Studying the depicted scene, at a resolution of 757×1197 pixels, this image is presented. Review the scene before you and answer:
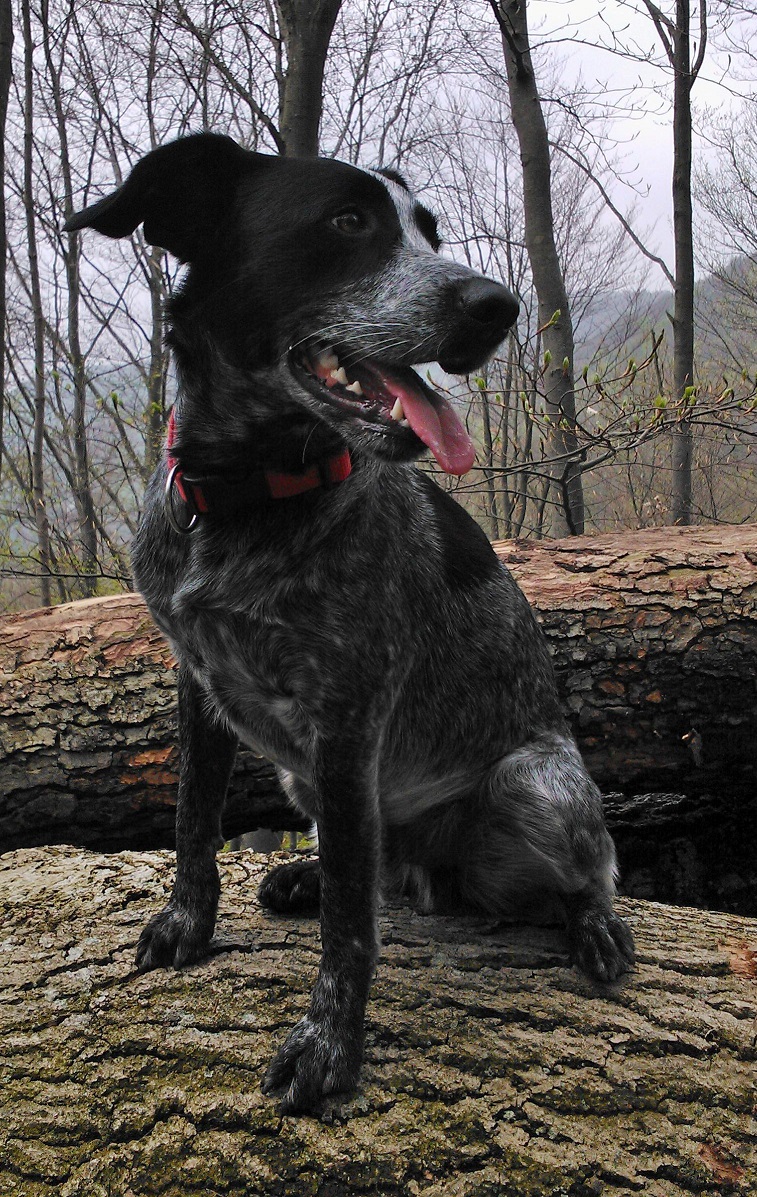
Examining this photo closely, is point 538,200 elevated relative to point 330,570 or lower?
elevated

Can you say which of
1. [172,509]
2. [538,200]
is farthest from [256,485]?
[538,200]

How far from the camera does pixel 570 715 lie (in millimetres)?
3568

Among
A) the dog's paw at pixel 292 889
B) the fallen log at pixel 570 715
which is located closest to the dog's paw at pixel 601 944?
the dog's paw at pixel 292 889

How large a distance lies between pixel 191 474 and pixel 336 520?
0.39m

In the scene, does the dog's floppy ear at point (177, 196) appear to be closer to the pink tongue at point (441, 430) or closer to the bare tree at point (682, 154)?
the pink tongue at point (441, 430)

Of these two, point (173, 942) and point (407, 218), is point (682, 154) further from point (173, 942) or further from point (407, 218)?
point (173, 942)

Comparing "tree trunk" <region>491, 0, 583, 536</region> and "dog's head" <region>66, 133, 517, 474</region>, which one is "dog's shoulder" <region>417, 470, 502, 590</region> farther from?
"tree trunk" <region>491, 0, 583, 536</region>

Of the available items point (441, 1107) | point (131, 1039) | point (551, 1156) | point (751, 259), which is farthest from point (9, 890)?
point (751, 259)

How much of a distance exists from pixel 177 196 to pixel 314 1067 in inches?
78.6

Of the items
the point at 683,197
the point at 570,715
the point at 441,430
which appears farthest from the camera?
the point at 683,197

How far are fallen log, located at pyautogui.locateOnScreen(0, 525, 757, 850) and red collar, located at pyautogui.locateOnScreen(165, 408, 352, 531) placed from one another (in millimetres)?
1634

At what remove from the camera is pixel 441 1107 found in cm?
181

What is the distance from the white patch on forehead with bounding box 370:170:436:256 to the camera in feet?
6.75

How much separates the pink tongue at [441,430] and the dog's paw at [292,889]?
143cm
